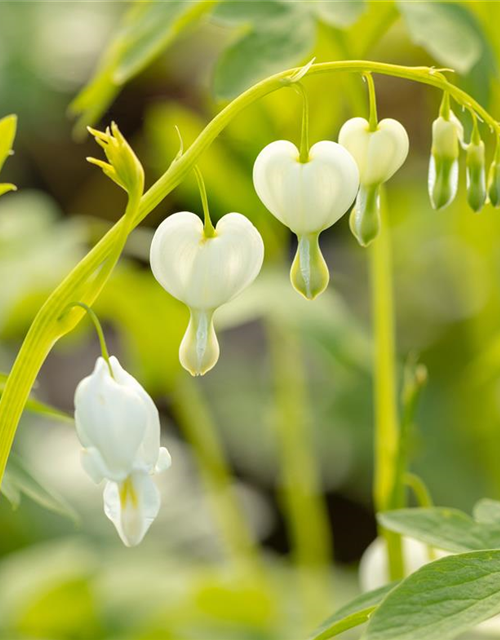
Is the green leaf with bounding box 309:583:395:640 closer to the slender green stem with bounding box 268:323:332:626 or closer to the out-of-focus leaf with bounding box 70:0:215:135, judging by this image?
the out-of-focus leaf with bounding box 70:0:215:135

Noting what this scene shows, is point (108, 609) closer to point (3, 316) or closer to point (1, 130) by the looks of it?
point (3, 316)

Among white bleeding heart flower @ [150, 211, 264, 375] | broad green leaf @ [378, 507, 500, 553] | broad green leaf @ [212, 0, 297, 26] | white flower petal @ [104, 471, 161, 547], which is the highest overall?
broad green leaf @ [212, 0, 297, 26]

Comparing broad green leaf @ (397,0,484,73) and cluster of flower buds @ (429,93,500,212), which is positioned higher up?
broad green leaf @ (397,0,484,73)

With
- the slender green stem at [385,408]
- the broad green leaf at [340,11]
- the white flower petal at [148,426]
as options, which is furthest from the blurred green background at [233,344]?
the white flower petal at [148,426]

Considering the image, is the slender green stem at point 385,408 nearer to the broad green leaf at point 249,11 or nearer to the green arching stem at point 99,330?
the broad green leaf at point 249,11

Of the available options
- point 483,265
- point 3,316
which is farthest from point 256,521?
point 3,316

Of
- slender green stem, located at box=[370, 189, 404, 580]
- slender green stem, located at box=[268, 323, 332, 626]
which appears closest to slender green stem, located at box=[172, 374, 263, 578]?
slender green stem, located at box=[268, 323, 332, 626]
